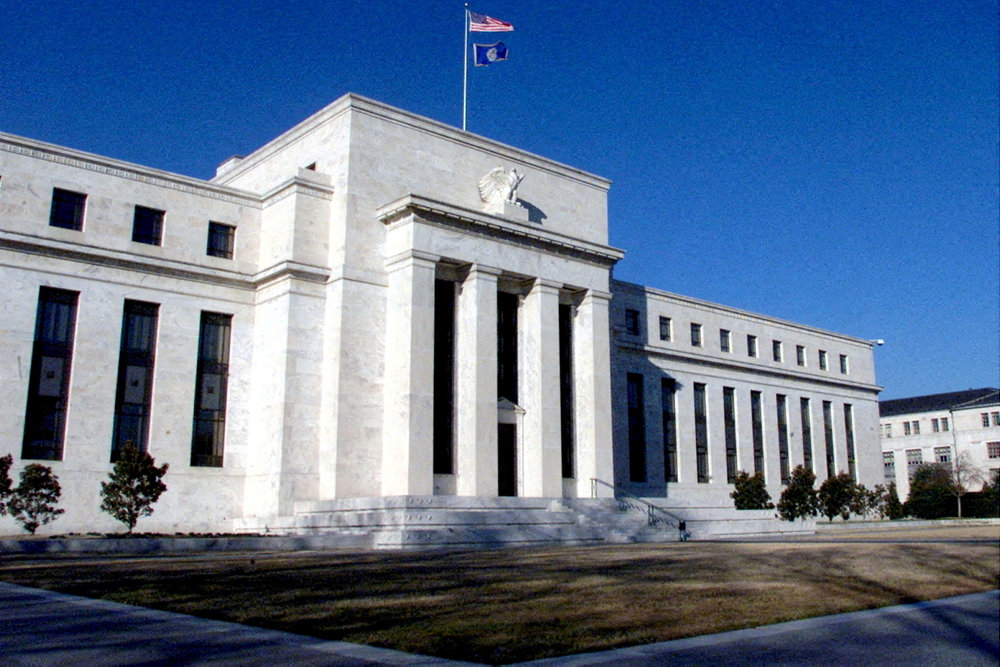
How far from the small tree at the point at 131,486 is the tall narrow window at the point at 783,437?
4674 cm

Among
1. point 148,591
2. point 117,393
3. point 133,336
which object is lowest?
point 148,591

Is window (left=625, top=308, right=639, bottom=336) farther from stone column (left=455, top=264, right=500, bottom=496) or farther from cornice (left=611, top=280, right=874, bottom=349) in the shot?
stone column (left=455, top=264, right=500, bottom=496)

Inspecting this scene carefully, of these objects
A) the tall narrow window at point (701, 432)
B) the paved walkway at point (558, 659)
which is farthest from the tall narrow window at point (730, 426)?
the paved walkway at point (558, 659)

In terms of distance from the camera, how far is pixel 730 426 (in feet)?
207

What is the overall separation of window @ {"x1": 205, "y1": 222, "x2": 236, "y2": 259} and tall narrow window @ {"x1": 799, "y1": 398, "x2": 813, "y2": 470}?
4559 cm

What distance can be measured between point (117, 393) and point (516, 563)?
22.6 meters

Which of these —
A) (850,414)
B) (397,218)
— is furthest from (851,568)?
(850,414)

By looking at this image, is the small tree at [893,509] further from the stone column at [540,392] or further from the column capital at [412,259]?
the column capital at [412,259]

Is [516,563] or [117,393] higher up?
[117,393]

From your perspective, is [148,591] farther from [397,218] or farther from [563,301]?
[563,301]

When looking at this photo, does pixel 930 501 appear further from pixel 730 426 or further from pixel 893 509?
pixel 730 426

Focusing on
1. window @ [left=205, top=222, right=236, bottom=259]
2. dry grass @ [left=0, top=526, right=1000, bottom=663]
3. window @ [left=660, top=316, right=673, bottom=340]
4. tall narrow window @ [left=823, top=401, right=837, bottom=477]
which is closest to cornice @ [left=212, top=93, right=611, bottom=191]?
window @ [left=205, top=222, right=236, bottom=259]

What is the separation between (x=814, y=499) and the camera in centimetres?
5881

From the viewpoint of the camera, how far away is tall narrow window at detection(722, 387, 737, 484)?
204ft
